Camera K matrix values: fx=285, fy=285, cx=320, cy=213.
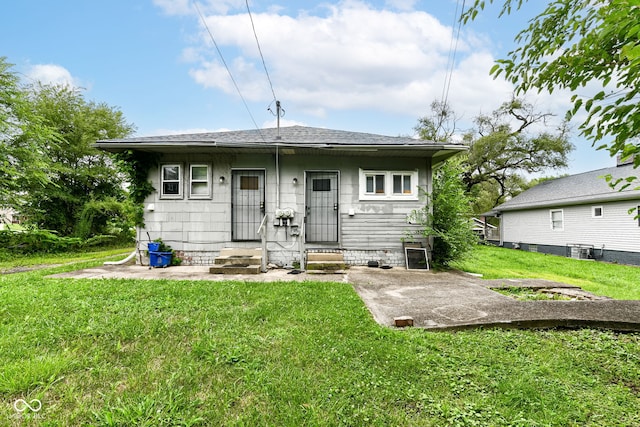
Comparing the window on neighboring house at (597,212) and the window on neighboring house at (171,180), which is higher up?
the window on neighboring house at (171,180)

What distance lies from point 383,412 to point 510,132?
2136 cm

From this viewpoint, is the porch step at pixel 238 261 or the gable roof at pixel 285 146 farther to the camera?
the gable roof at pixel 285 146

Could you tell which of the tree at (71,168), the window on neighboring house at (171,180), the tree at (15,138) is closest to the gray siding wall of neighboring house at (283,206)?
the window on neighboring house at (171,180)

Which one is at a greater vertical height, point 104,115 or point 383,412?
point 104,115

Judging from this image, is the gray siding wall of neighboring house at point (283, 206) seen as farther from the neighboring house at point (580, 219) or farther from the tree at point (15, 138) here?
the neighboring house at point (580, 219)

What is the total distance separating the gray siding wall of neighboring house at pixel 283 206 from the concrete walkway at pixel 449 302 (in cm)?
78

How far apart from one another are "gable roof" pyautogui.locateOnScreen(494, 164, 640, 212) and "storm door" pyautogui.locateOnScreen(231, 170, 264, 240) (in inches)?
453

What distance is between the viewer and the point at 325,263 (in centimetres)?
613

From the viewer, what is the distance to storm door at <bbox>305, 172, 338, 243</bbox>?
7012 mm

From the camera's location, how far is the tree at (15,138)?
9.29m

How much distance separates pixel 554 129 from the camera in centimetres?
1745

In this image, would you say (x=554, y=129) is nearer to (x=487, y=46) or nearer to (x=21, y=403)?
(x=487, y=46)

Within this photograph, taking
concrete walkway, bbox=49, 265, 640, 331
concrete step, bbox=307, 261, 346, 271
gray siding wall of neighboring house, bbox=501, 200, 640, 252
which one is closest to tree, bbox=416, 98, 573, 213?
gray siding wall of neighboring house, bbox=501, 200, 640, 252

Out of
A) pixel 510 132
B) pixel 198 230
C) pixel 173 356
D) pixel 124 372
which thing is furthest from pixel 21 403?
pixel 510 132
